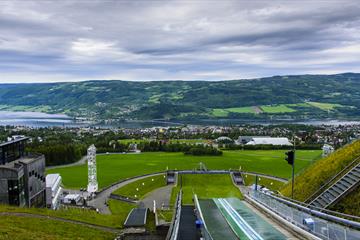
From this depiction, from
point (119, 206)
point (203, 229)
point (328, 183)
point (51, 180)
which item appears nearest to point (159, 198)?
point (119, 206)

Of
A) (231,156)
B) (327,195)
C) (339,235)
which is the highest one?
(339,235)

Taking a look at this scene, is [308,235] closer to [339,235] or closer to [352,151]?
[339,235]

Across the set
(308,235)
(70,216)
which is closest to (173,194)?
(70,216)

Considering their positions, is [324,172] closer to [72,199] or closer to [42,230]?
[42,230]

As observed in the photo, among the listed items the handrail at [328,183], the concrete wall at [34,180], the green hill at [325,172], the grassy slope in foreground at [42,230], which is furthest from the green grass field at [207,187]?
the handrail at [328,183]

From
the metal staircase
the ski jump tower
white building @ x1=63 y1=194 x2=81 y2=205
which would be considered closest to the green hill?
the metal staircase

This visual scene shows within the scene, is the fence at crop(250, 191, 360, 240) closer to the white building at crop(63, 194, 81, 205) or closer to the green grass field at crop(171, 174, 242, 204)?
the green grass field at crop(171, 174, 242, 204)
